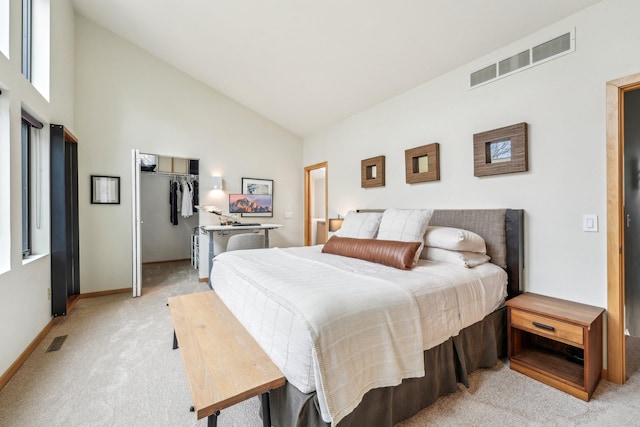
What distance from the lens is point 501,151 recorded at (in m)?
2.44

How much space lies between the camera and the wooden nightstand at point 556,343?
5.50 ft

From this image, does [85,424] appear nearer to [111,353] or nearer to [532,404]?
[111,353]

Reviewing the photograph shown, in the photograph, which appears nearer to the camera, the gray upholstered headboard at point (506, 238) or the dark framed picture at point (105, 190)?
the gray upholstered headboard at point (506, 238)

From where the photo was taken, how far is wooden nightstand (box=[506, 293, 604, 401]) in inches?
66.0

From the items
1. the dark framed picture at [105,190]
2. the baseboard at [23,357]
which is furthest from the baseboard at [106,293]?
the dark framed picture at [105,190]

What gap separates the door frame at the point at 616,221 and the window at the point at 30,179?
4.53m

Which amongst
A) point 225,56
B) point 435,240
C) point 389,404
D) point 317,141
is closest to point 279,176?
point 317,141

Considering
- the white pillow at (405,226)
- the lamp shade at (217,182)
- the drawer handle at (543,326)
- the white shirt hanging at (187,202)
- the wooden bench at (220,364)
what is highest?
the lamp shade at (217,182)

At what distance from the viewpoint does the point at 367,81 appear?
3.33 metres

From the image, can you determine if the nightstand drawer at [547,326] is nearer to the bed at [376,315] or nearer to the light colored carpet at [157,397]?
the bed at [376,315]

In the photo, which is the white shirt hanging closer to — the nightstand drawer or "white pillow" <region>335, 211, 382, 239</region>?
"white pillow" <region>335, 211, 382, 239</region>

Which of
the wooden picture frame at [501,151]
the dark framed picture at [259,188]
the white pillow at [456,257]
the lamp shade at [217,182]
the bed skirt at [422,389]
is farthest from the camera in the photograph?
the dark framed picture at [259,188]

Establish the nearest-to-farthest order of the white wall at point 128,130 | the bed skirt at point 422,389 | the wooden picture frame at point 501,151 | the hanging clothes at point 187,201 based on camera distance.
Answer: the bed skirt at point 422,389 → the wooden picture frame at point 501,151 → the white wall at point 128,130 → the hanging clothes at point 187,201

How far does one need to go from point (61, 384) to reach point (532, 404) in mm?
3008
